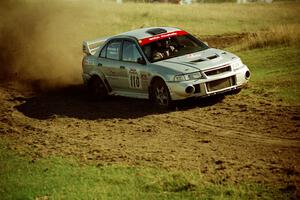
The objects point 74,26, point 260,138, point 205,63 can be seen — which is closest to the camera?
point 260,138

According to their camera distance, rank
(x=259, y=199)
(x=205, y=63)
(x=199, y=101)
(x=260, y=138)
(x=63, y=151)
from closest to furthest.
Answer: (x=259, y=199) < (x=260, y=138) < (x=63, y=151) < (x=205, y=63) < (x=199, y=101)

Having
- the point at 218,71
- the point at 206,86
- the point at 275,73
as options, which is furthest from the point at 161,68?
the point at 275,73

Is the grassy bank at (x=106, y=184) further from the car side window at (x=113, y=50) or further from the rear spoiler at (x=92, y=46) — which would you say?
the rear spoiler at (x=92, y=46)

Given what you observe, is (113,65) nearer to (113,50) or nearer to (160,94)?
(113,50)

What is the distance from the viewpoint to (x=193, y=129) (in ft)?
32.2

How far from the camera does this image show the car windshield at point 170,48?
11875 mm

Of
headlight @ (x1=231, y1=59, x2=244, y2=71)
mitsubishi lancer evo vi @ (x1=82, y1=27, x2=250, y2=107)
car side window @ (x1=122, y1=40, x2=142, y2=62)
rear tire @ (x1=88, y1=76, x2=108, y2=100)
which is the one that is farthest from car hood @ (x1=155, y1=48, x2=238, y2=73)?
rear tire @ (x1=88, y1=76, x2=108, y2=100)

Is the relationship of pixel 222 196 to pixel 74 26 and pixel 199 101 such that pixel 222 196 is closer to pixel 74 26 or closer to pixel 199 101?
pixel 199 101

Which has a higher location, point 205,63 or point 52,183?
point 205,63

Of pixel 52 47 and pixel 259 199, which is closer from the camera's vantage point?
pixel 259 199

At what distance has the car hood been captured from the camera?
11.1 metres

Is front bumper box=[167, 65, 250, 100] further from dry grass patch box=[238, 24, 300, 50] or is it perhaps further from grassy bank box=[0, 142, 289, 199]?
dry grass patch box=[238, 24, 300, 50]

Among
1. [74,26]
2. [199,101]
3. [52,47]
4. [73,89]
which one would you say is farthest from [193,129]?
[74,26]

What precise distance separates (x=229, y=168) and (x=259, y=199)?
1162mm
